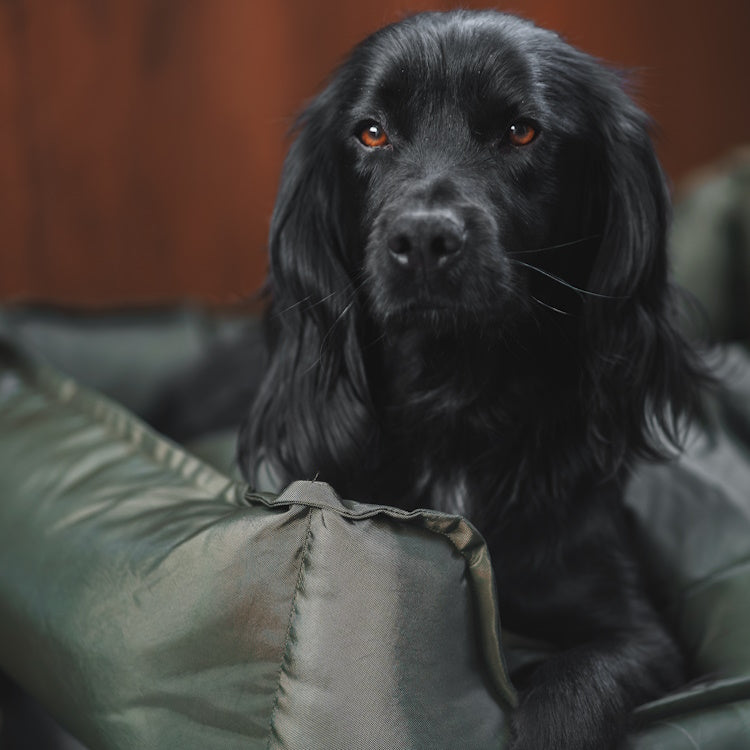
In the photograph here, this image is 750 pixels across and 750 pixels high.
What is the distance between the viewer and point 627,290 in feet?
4.13

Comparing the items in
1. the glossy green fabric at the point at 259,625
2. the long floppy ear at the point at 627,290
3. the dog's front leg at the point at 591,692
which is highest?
the long floppy ear at the point at 627,290

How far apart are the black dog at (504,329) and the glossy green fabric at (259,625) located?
0.13 metres

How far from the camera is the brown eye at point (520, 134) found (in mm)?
1169

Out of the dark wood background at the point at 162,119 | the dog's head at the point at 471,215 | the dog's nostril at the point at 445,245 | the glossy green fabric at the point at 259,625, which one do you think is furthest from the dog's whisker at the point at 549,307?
the dark wood background at the point at 162,119

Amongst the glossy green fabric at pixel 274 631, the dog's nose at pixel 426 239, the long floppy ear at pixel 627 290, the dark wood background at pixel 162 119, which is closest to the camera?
the glossy green fabric at pixel 274 631

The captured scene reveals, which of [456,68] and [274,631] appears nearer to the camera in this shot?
[274,631]

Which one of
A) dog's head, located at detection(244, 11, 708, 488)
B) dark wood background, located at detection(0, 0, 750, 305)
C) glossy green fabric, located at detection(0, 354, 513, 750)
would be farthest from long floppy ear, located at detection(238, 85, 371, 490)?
dark wood background, located at detection(0, 0, 750, 305)

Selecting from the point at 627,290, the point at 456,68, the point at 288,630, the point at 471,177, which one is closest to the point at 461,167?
the point at 471,177

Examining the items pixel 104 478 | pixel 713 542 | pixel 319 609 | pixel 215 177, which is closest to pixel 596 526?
pixel 713 542

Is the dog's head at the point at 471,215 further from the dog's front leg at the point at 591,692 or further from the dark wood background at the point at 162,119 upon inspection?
the dark wood background at the point at 162,119

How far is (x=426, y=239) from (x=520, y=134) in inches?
9.1

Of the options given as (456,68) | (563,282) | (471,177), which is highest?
(456,68)

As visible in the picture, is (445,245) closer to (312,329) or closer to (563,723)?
(312,329)

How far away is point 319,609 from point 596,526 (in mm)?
506
